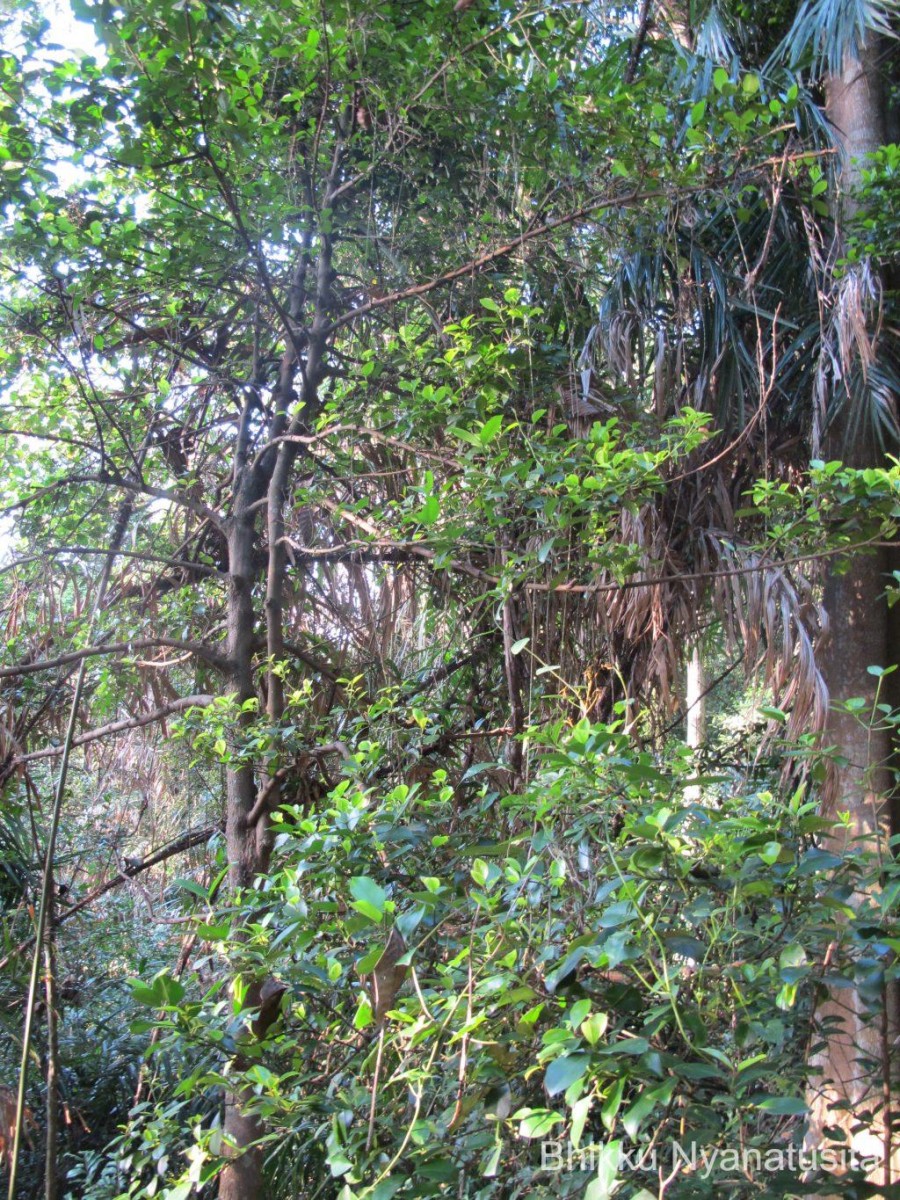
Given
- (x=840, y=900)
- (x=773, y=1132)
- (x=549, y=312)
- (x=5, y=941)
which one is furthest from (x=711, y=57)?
(x=5, y=941)

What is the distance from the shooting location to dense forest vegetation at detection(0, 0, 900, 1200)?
1.39 meters

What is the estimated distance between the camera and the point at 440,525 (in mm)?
2205

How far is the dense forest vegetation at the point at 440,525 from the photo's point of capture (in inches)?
54.9

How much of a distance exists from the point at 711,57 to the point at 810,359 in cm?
124

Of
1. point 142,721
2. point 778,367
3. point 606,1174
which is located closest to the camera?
point 606,1174

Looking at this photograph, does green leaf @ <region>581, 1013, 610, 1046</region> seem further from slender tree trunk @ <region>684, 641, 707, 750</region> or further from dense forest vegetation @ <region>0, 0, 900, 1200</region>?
slender tree trunk @ <region>684, 641, 707, 750</region>

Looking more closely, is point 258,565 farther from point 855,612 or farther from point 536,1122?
point 536,1122

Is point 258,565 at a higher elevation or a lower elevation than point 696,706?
higher

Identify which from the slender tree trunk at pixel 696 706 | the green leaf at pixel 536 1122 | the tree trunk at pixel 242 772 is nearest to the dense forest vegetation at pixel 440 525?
the tree trunk at pixel 242 772

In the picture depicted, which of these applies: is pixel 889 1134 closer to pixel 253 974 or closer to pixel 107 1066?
pixel 253 974

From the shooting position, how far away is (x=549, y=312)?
11.1 feet

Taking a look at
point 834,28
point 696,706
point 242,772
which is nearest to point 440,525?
point 242,772

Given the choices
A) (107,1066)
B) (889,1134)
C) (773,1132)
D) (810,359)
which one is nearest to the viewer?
(889,1134)

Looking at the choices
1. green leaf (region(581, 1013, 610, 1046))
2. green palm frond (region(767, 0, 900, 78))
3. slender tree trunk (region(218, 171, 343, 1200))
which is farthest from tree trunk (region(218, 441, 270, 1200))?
green palm frond (region(767, 0, 900, 78))
